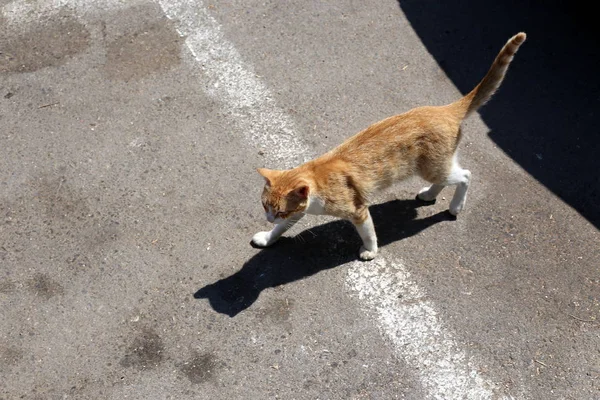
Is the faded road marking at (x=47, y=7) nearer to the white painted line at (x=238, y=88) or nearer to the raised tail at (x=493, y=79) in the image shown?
the white painted line at (x=238, y=88)

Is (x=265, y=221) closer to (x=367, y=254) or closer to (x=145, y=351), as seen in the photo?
(x=367, y=254)

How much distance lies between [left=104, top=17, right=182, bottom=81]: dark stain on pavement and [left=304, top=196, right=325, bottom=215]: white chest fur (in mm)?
2476

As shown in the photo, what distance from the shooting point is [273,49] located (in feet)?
19.3

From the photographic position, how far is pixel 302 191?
381cm

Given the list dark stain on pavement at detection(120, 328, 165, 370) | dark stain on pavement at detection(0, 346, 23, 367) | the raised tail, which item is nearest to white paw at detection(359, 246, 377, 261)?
the raised tail

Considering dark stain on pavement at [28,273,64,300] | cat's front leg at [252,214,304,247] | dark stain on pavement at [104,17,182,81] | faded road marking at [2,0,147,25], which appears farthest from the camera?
faded road marking at [2,0,147,25]

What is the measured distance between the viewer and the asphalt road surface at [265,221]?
155 inches

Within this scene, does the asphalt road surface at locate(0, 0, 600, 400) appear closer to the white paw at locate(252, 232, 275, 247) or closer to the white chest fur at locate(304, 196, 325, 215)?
the white paw at locate(252, 232, 275, 247)

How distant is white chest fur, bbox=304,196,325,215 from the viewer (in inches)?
157

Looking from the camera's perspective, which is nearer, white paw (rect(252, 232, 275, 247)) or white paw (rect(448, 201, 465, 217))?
white paw (rect(252, 232, 275, 247))

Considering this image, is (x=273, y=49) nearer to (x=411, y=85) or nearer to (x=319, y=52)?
(x=319, y=52)

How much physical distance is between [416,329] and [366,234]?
28.4 inches

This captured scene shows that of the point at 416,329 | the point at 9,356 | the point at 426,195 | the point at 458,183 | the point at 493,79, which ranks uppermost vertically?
the point at 493,79

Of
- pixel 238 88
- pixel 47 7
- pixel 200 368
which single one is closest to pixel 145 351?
pixel 200 368
